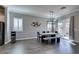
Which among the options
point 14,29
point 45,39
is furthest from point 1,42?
point 45,39

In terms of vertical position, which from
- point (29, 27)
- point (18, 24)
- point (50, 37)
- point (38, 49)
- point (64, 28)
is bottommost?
point (38, 49)

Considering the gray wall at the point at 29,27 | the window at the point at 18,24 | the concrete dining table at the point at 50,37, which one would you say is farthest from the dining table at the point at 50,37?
the window at the point at 18,24

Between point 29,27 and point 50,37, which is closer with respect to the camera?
point 50,37

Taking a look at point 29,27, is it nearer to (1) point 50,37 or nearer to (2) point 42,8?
(1) point 50,37

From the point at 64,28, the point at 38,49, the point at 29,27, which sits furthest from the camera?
the point at 29,27

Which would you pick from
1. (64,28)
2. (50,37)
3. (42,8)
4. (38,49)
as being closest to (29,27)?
(50,37)

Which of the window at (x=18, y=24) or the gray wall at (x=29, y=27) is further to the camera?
the gray wall at (x=29, y=27)

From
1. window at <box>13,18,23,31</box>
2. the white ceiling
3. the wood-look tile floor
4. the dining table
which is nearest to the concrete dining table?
the dining table

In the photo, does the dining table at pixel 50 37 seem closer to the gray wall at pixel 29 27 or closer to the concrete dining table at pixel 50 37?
the concrete dining table at pixel 50 37

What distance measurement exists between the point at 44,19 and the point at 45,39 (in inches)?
84.4

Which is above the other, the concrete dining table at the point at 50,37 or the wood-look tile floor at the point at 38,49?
the concrete dining table at the point at 50,37

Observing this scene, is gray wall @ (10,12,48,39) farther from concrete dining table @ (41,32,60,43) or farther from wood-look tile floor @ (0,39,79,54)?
wood-look tile floor @ (0,39,79,54)

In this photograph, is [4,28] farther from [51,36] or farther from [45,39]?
[51,36]
